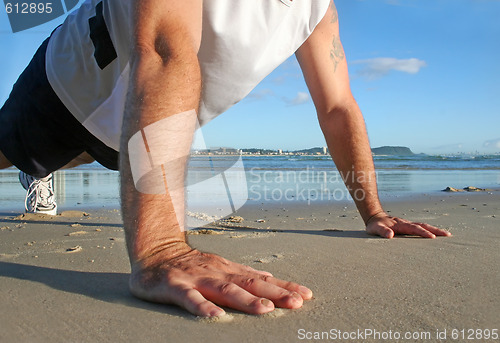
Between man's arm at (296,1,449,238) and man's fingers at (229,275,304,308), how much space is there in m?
1.32

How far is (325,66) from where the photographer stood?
2439mm

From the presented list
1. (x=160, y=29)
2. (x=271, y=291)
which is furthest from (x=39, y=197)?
(x=271, y=291)

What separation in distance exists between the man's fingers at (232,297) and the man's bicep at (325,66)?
1.59 m

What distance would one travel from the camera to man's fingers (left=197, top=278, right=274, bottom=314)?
3.44ft

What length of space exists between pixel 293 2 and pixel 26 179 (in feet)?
8.68

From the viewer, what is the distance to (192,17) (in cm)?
147

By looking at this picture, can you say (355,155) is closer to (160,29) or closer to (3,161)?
(160,29)

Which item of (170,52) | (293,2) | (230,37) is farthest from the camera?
(293,2)

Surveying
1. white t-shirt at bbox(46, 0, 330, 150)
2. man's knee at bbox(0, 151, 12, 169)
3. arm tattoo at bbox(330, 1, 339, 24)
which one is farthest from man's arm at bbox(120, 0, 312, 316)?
man's knee at bbox(0, 151, 12, 169)

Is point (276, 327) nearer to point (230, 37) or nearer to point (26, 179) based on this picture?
point (230, 37)

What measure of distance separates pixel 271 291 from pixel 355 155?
4.67 ft

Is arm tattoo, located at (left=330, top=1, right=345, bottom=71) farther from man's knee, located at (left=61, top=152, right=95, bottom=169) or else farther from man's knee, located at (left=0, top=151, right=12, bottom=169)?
man's knee, located at (left=0, top=151, right=12, bottom=169)

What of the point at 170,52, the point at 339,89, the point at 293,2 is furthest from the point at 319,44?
the point at 170,52

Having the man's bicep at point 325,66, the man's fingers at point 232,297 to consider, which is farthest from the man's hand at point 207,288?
the man's bicep at point 325,66
